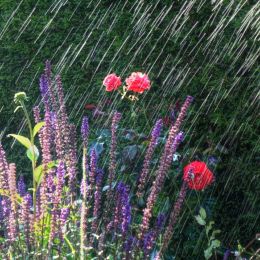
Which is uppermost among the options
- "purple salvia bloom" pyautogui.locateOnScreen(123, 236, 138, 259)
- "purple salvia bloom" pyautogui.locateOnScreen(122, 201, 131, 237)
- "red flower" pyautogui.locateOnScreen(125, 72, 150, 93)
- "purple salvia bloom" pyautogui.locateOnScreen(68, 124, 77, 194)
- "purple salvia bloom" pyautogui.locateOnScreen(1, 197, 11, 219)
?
"red flower" pyautogui.locateOnScreen(125, 72, 150, 93)

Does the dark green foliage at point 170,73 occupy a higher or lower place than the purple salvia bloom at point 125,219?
higher

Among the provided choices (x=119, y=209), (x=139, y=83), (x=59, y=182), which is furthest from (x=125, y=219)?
(x=139, y=83)

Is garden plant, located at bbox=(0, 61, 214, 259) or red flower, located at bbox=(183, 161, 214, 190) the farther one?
red flower, located at bbox=(183, 161, 214, 190)

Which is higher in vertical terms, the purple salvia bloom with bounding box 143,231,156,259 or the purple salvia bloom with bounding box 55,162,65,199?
the purple salvia bloom with bounding box 55,162,65,199

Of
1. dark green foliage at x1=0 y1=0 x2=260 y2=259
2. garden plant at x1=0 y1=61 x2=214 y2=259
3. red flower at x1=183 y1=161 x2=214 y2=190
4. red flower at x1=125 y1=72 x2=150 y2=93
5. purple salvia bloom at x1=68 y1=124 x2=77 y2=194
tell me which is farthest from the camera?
dark green foliage at x1=0 y1=0 x2=260 y2=259

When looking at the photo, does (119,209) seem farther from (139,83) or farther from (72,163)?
(139,83)

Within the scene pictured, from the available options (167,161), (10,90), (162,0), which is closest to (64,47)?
(10,90)

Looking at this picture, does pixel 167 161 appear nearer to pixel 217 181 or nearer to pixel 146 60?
pixel 217 181

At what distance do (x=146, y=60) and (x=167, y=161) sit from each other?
100 inches

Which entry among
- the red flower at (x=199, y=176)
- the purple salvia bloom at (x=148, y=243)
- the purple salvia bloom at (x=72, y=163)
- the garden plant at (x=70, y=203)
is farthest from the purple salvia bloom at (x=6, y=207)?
the red flower at (x=199, y=176)

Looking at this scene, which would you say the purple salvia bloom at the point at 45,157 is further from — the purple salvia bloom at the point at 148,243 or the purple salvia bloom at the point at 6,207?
the purple salvia bloom at the point at 148,243

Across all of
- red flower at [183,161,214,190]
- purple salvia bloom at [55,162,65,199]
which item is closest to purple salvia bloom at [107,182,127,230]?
purple salvia bloom at [55,162,65,199]

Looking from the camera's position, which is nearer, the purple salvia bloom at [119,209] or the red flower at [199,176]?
the purple salvia bloom at [119,209]

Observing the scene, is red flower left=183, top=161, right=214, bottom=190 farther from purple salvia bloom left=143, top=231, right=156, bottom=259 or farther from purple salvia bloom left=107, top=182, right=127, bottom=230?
purple salvia bloom left=143, top=231, right=156, bottom=259
